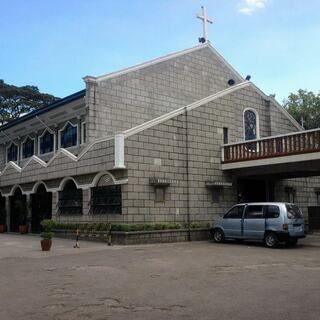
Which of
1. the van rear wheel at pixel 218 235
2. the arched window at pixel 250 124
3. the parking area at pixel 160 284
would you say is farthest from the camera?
the arched window at pixel 250 124

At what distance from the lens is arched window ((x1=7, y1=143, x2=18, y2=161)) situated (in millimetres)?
37531

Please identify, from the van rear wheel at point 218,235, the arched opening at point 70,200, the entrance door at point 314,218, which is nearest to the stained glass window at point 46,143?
the arched opening at point 70,200

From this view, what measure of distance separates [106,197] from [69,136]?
9643mm

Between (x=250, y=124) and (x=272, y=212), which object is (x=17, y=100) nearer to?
(x=250, y=124)

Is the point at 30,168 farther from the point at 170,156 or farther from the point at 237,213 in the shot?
the point at 237,213

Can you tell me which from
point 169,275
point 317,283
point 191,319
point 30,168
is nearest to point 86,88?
point 30,168

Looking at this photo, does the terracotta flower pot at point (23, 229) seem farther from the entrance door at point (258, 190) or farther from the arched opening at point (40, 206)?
the entrance door at point (258, 190)

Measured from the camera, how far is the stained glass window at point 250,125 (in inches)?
1089

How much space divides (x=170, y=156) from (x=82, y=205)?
4794 millimetres

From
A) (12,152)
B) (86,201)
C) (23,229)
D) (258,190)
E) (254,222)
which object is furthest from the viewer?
(12,152)

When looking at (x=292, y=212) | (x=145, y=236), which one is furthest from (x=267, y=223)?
(x=145, y=236)

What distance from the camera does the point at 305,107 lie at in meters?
45.2

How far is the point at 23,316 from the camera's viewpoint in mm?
7512

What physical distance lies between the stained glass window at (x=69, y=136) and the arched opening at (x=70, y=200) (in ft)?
17.6
